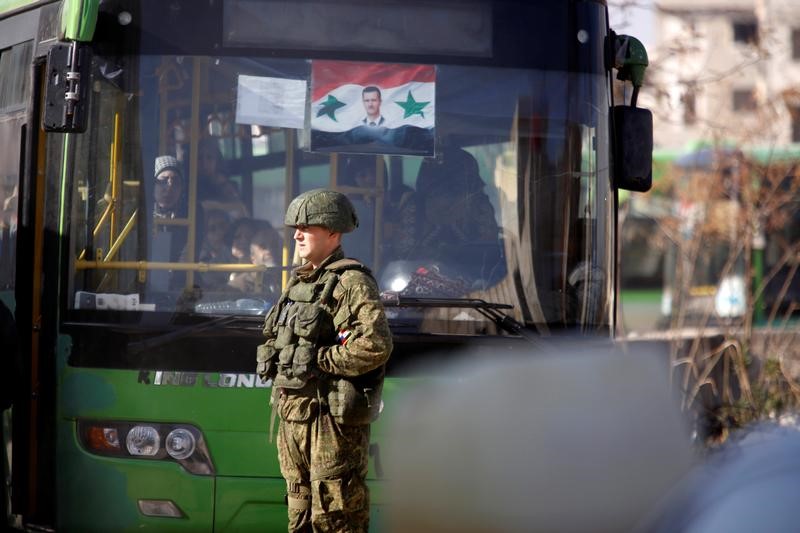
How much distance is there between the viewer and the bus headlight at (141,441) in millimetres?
5242

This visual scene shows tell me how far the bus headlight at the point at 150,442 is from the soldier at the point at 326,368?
23.1 inches

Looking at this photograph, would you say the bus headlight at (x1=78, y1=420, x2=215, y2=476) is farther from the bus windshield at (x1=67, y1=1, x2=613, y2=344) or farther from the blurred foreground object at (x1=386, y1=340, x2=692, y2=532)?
the blurred foreground object at (x1=386, y1=340, x2=692, y2=532)

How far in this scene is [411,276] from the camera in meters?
5.35

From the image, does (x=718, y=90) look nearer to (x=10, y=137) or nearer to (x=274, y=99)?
(x=274, y=99)

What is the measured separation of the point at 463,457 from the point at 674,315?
20.0ft

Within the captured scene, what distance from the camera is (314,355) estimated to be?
4.58m

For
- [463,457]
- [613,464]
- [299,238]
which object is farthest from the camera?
[613,464]

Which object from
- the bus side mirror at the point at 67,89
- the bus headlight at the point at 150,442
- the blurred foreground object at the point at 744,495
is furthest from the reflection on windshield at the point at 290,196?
the blurred foreground object at the point at 744,495

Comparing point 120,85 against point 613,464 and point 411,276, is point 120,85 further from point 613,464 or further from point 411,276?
point 613,464

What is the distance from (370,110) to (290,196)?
501 mm

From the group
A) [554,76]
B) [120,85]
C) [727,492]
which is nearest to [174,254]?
[120,85]

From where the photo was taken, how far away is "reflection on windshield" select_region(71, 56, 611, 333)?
17.6 feet

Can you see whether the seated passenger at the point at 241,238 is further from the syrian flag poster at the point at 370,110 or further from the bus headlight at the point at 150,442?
the bus headlight at the point at 150,442

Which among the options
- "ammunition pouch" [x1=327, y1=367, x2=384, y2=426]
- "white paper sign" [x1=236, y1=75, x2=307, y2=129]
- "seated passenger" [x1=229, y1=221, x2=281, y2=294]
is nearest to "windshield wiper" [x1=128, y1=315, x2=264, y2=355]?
"seated passenger" [x1=229, y1=221, x2=281, y2=294]
